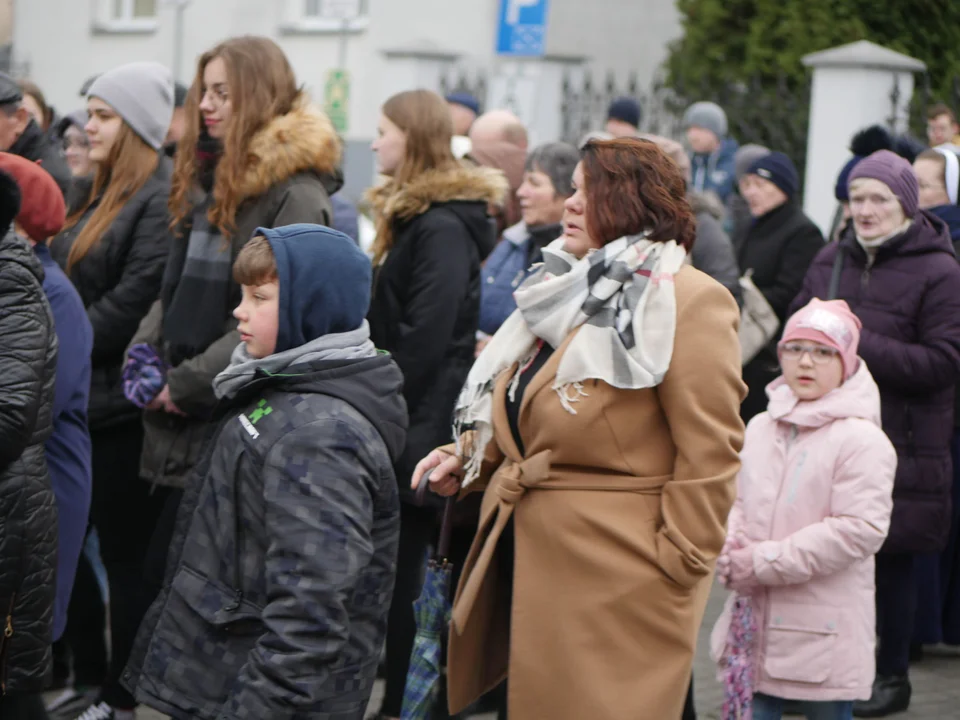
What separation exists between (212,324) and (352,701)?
1.90 meters

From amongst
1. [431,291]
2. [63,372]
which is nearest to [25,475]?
[63,372]

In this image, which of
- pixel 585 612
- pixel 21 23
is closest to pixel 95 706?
pixel 585 612

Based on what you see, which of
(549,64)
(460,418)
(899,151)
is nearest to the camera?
(460,418)

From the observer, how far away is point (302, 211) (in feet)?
16.5

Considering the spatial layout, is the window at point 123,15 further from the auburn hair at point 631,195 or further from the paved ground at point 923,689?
the auburn hair at point 631,195

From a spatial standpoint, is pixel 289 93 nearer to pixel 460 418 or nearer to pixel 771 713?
pixel 460 418

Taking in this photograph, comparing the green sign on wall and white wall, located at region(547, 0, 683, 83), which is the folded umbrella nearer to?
the green sign on wall

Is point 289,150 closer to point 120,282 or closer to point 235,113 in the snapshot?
point 235,113

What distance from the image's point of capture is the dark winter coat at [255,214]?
16.4 feet

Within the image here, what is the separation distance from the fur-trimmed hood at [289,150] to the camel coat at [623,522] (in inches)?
56.6

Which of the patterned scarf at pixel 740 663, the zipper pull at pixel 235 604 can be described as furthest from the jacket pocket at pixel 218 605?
the patterned scarf at pixel 740 663

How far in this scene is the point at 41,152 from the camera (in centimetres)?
640

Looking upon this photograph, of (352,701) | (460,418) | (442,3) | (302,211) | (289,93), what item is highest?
(442,3)

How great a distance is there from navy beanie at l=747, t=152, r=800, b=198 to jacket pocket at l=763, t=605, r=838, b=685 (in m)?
3.78
